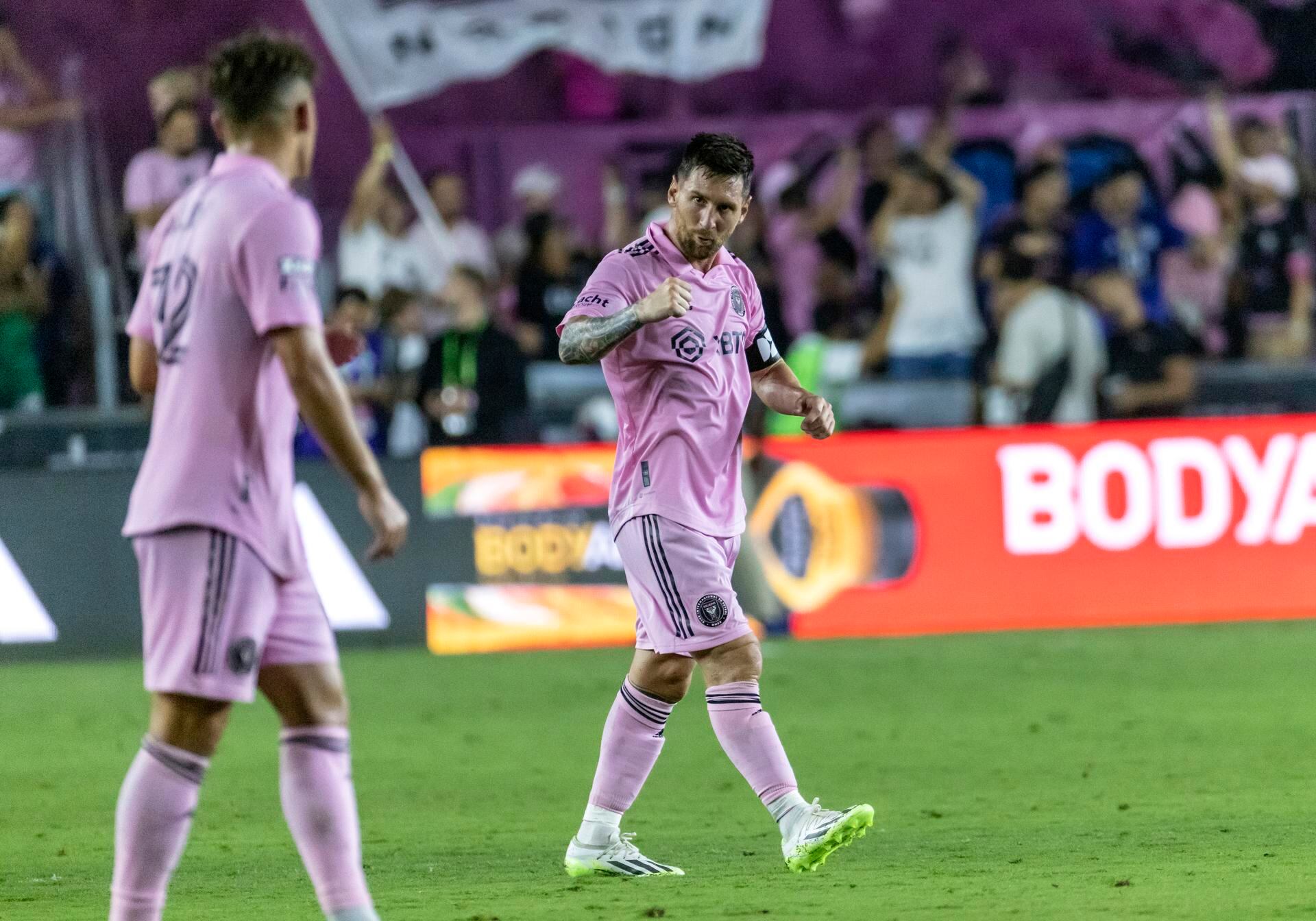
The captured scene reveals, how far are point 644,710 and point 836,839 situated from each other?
2.56 ft

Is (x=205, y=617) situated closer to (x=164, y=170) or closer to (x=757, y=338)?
(x=757, y=338)

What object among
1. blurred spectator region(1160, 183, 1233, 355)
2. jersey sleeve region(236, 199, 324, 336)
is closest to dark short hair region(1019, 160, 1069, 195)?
blurred spectator region(1160, 183, 1233, 355)

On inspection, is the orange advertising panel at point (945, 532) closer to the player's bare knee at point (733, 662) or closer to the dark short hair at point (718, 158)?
the player's bare knee at point (733, 662)

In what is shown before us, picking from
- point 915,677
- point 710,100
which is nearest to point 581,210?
point 710,100

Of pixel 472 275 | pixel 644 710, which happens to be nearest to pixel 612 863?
pixel 644 710

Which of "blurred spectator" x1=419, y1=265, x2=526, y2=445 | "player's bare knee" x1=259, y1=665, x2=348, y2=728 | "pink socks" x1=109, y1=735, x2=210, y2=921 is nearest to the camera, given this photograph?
"pink socks" x1=109, y1=735, x2=210, y2=921

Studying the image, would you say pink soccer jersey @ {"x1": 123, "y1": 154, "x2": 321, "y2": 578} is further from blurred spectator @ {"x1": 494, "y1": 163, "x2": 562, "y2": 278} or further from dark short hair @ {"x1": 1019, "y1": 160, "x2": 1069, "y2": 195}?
dark short hair @ {"x1": 1019, "y1": 160, "x2": 1069, "y2": 195}

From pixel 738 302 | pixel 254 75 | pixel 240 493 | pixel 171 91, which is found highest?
pixel 171 91

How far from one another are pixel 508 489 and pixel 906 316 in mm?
3640

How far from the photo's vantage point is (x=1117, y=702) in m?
10.5

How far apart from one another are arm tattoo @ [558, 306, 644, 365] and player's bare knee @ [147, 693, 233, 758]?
6.06 feet

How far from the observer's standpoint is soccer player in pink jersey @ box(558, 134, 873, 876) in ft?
20.1

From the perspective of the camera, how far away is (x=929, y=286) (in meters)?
15.3

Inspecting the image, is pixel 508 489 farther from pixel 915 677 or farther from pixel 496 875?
pixel 496 875
